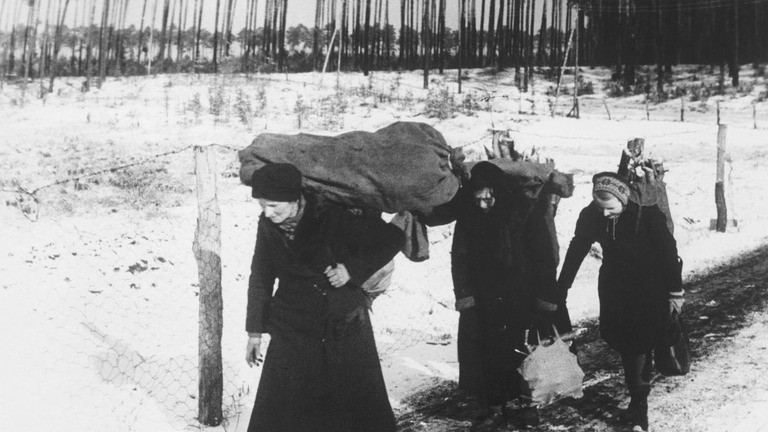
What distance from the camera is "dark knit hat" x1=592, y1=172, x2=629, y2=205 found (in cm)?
384

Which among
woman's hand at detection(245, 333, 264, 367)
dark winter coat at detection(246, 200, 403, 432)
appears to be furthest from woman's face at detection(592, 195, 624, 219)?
woman's hand at detection(245, 333, 264, 367)

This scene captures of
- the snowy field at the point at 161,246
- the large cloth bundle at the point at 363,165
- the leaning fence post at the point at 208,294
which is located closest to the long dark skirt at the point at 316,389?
the large cloth bundle at the point at 363,165

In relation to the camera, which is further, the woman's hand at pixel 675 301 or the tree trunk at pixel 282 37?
the tree trunk at pixel 282 37

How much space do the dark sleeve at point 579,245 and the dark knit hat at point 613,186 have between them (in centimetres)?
25

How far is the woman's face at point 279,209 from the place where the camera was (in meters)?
2.48

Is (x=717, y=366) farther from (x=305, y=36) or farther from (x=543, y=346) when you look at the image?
(x=305, y=36)

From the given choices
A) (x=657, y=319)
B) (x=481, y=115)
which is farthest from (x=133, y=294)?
(x=481, y=115)

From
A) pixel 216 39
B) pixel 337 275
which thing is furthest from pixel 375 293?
pixel 216 39

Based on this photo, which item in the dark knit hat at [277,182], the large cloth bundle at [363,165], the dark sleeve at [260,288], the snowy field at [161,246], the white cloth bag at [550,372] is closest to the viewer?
the dark knit hat at [277,182]

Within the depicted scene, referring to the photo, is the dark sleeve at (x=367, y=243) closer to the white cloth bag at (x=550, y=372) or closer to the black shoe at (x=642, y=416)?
the white cloth bag at (x=550, y=372)

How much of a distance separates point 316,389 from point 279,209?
32.0 inches

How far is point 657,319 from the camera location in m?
3.92

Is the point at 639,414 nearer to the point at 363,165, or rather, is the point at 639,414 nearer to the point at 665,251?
the point at 665,251

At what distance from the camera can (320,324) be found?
104 inches
